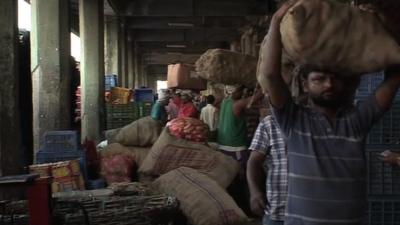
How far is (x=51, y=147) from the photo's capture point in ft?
25.8

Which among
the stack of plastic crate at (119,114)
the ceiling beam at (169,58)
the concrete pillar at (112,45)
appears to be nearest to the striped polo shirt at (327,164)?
the stack of plastic crate at (119,114)

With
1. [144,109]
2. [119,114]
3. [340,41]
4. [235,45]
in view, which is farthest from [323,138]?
[235,45]

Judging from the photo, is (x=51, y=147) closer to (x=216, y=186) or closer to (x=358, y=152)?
(x=216, y=186)

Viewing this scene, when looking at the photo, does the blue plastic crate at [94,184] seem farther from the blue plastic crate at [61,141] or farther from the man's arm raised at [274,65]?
the man's arm raised at [274,65]

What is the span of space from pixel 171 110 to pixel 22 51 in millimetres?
5519

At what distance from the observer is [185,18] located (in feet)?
67.7

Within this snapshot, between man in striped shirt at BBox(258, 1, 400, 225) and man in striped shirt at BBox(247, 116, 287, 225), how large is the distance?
0.93 metres

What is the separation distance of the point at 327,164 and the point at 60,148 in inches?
226

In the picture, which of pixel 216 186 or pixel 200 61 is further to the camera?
pixel 200 61

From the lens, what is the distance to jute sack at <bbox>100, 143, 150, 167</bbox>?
866cm

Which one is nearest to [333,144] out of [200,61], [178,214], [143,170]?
[178,214]

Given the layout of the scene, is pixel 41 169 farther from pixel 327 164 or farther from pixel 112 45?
pixel 112 45

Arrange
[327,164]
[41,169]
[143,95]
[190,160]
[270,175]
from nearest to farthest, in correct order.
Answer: [327,164]
[270,175]
[41,169]
[190,160]
[143,95]

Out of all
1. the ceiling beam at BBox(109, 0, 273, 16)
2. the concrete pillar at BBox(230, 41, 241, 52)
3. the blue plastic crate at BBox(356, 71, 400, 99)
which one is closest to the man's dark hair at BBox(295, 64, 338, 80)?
the blue plastic crate at BBox(356, 71, 400, 99)
